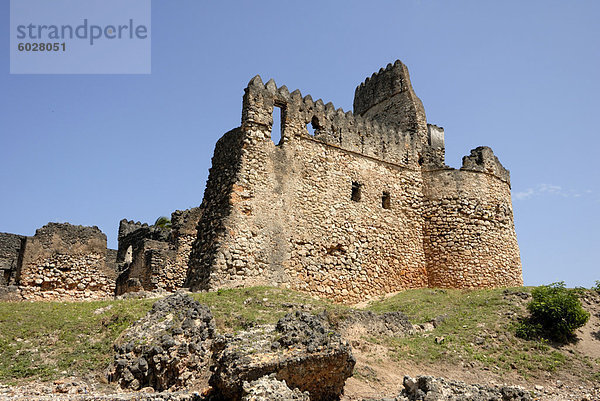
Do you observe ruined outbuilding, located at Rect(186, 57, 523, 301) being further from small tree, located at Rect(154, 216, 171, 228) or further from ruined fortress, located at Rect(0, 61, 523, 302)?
small tree, located at Rect(154, 216, 171, 228)

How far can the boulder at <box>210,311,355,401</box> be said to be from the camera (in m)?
9.34

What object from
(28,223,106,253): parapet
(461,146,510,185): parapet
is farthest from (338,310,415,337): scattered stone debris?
(28,223,106,253): parapet

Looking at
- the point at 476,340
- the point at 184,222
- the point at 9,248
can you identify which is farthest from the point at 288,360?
the point at 9,248

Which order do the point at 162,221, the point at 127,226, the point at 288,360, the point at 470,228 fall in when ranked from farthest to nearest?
the point at 162,221
the point at 127,226
the point at 470,228
the point at 288,360

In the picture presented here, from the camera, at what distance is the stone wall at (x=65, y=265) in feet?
64.3

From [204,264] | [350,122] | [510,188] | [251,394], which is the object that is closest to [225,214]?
[204,264]

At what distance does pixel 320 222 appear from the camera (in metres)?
19.1

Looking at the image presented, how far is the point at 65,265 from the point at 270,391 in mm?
13873

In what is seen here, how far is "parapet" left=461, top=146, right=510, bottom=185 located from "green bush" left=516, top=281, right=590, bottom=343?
842 centimetres

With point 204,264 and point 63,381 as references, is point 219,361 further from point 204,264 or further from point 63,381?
point 204,264

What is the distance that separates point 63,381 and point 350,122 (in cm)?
1446

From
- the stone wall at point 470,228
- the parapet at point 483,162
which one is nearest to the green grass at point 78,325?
the stone wall at point 470,228

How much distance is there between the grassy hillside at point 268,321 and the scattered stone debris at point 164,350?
16.0 inches

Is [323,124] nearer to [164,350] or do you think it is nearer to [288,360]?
[164,350]
